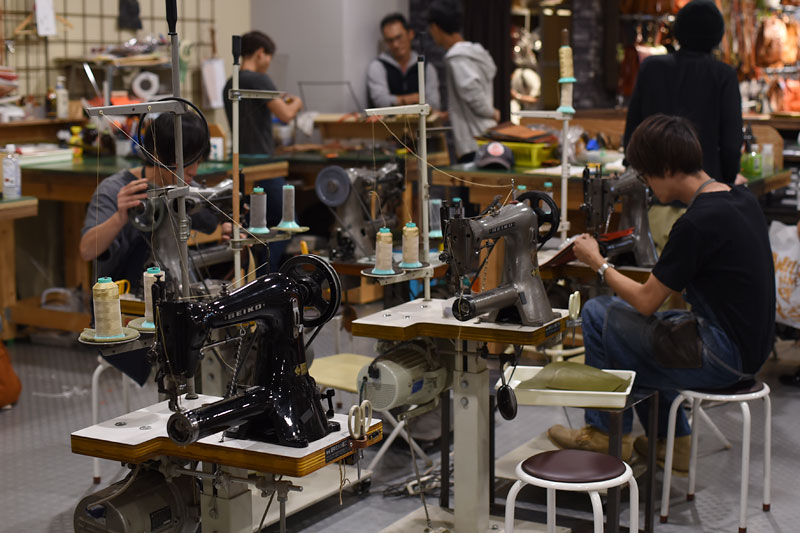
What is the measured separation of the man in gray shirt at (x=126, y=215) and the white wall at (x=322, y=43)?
156 inches

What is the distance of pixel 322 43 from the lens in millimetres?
7699

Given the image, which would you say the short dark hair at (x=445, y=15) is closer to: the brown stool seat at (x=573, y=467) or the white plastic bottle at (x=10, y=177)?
the white plastic bottle at (x=10, y=177)

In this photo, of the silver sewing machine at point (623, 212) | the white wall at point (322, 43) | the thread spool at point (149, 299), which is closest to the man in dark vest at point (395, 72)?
the white wall at point (322, 43)

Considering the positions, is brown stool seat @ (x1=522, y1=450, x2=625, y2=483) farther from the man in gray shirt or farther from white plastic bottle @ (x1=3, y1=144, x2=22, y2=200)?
white plastic bottle @ (x1=3, y1=144, x2=22, y2=200)

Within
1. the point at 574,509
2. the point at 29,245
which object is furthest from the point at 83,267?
the point at 574,509

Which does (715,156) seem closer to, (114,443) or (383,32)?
(114,443)

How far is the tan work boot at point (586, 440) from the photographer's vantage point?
3463 mm

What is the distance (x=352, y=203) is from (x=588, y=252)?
1012 mm

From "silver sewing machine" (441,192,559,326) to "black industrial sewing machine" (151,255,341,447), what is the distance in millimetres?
516

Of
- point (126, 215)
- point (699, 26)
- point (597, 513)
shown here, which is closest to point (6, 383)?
point (126, 215)

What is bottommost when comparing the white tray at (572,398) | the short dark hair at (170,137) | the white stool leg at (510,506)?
the white stool leg at (510,506)

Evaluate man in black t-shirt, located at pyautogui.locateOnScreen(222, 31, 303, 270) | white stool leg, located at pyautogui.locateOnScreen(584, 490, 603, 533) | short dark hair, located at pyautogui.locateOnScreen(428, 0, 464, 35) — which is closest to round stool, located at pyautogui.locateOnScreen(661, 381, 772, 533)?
white stool leg, located at pyautogui.locateOnScreen(584, 490, 603, 533)

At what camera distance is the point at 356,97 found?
7.77 metres

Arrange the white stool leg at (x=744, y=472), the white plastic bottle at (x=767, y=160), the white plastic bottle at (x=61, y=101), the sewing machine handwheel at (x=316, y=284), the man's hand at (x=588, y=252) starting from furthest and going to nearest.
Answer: the white plastic bottle at (x=61, y=101)
the white plastic bottle at (x=767, y=160)
the man's hand at (x=588, y=252)
the white stool leg at (x=744, y=472)
the sewing machine handwheel at (x=316, y=284)
